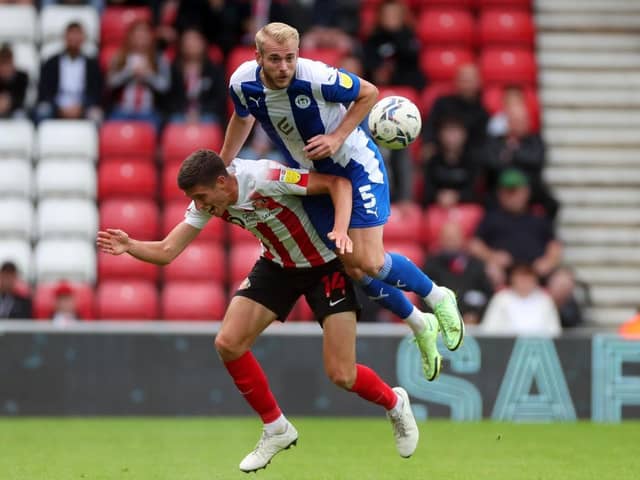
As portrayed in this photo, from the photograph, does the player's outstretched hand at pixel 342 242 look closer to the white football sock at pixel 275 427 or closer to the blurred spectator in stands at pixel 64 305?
the white football sock at pixel 275 427

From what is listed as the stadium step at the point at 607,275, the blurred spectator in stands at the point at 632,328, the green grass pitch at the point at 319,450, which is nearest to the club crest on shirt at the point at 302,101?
the green grass pitch at the point at 319,450

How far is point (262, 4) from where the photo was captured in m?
14.6

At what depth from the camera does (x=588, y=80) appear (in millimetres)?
15422

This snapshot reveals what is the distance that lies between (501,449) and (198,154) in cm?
318

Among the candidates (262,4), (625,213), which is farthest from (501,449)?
(262,4)

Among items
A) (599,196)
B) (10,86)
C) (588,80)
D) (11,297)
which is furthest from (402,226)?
(10,86)

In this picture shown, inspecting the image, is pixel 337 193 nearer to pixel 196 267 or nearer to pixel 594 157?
pixel 196 267

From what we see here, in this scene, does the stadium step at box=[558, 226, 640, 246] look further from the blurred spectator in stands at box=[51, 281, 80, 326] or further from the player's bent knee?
the player's bent knee

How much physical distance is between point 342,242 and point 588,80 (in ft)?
29.2

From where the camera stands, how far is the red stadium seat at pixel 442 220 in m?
13.4

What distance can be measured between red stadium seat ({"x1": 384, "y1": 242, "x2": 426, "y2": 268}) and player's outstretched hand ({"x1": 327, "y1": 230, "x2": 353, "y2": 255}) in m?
5.71

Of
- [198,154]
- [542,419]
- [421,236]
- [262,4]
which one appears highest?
[262,4]

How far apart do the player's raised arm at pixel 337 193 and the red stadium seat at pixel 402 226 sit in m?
5.51

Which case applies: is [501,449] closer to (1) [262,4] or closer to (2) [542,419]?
(2) [542,419]
